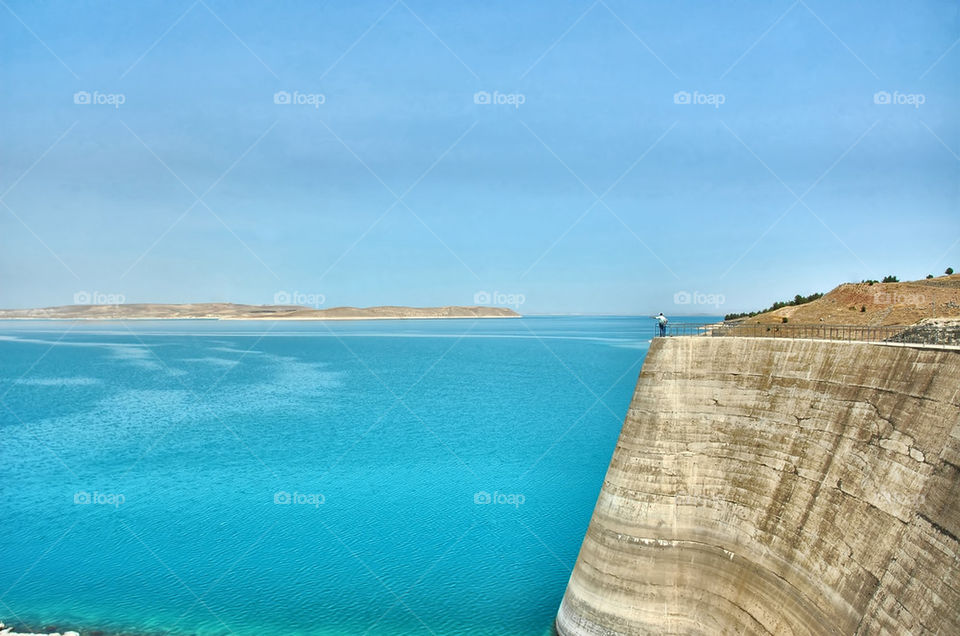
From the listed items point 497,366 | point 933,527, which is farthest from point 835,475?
point 497,366

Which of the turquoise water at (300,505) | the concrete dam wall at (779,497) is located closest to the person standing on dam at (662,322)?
the concrete dam wall at (779,497)

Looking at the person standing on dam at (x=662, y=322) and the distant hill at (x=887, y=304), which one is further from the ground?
the distant hill at (x=887, y=304)

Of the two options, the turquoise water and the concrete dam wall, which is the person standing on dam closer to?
the concrete dam wall

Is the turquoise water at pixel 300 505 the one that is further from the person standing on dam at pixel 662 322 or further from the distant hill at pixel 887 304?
the distant hill at pixel 887 304

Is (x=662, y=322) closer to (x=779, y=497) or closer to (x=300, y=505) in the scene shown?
(x=779, y=497)

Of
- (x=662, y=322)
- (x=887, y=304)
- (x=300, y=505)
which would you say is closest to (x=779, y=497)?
(x=662, y=322)

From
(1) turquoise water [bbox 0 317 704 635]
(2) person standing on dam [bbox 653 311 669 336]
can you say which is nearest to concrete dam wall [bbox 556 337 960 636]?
(2) person standing on dam [bbox 653 311 669 336]
